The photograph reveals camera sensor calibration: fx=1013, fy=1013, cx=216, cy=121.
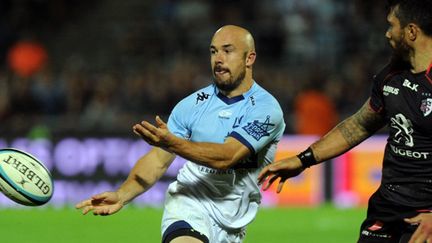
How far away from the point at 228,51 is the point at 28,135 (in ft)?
27.6

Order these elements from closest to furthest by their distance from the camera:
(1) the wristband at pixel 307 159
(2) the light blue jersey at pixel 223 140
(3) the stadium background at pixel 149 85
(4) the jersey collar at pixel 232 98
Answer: (1) the wristband at pixel 307 159
(2) the light blue jersey at pixel 223 140
(4) the jersey collar at pixel 232 98
(3) the stadium background at pixel 149 85

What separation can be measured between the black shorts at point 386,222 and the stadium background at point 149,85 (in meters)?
5.16

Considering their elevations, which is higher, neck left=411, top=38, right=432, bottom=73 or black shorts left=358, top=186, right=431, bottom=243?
neck left=411, top=38, right=432, bottom=73

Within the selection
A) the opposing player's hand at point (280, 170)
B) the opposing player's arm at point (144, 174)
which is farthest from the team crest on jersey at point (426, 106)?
the opposing player's arm at point (144, 174)

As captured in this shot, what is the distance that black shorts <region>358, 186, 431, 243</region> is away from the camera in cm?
614

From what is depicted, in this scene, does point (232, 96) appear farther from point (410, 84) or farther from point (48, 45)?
point (48, 45)

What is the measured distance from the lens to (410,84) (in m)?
6.14

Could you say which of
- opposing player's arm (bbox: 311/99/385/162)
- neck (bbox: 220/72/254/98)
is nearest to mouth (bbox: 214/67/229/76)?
neck (bbox: 220/72/254/98)

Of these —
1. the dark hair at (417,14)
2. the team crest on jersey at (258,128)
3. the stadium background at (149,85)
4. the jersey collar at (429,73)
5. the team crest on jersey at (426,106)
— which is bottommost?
the stadium background at (149,85)

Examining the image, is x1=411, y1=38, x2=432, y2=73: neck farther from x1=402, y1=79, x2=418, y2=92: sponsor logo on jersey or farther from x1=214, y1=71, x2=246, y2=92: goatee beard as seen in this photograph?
x1=214, y1=71, x2=246, y2=92: goatee beard

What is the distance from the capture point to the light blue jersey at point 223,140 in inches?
268

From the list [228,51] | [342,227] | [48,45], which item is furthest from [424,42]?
[48,45]

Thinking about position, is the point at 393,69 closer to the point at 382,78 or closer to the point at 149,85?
the point at 382,78

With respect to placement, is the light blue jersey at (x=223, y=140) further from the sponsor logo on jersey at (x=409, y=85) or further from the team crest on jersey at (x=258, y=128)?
the sponsor logo on jersey at (x=409, y=85)
